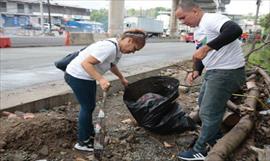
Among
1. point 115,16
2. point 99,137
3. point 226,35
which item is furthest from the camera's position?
point 115,16

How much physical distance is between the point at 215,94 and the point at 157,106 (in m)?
0.89

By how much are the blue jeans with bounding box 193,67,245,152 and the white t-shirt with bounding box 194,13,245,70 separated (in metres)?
0.06

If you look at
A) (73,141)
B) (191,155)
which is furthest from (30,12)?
(191,155)

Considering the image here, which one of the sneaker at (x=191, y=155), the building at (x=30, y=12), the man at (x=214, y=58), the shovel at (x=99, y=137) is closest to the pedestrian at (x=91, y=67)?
the shovel at (x=99, y=137)

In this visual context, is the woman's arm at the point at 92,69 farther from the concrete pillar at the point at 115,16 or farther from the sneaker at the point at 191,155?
the concrete pillar at the point at 115,16

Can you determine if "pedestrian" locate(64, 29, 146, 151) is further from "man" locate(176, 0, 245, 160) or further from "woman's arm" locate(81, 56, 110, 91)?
"man" locate(176, 0, 245, 160)

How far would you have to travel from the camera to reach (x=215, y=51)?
3.35 m

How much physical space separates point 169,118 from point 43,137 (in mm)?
1485

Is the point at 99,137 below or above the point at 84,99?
below

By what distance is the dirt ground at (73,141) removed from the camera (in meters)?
3.66

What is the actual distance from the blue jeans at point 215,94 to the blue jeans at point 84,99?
118 centimetres

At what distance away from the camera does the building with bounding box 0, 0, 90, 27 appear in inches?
2238

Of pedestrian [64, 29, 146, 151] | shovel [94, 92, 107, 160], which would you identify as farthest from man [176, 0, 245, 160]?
shovel [94, 92, 107, 160]

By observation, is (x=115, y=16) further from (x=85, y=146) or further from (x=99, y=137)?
(x=99, y=137)
